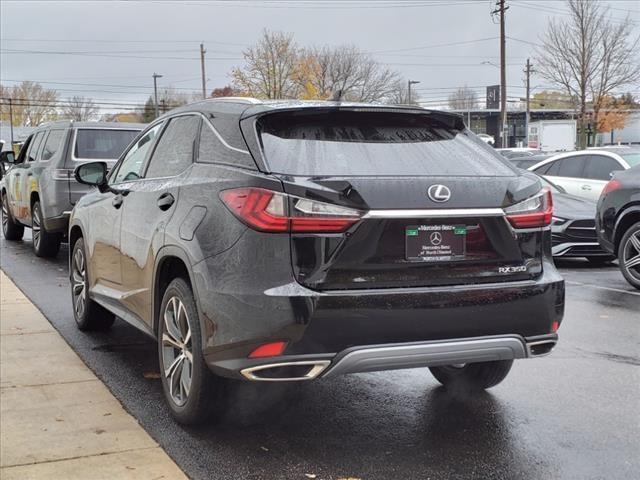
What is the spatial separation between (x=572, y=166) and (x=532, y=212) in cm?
992

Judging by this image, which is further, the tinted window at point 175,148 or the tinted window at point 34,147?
the tinted window at point 34,147

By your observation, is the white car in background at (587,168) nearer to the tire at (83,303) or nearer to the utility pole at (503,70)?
the tire at (83,303)

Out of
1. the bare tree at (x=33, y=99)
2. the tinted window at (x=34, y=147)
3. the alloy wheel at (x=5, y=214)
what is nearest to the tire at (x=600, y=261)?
the tinted window at (x=34, y=147)

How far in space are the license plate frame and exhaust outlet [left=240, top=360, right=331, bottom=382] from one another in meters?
0.67

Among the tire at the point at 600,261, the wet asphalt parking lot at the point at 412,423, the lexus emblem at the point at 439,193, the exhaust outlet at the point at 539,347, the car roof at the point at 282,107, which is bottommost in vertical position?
the tire at the point at 600,261

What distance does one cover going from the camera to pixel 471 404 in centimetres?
459

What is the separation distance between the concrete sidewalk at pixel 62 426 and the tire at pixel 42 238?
5.31m

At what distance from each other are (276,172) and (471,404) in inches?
79.1

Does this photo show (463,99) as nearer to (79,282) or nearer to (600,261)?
(600,261)

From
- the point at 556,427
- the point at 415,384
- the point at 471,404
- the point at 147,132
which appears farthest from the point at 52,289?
the point at 556,427

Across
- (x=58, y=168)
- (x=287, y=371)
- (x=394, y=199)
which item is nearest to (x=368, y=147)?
(x=394, y=199)

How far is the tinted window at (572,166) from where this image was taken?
13.0 m

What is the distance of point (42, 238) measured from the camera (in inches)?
442

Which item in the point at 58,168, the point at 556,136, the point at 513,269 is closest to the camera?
the point at 513,269
